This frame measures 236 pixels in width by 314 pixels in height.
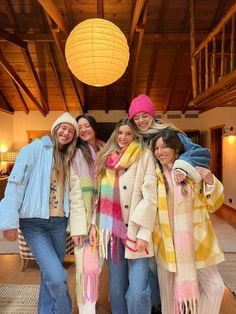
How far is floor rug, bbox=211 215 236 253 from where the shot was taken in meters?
4.01

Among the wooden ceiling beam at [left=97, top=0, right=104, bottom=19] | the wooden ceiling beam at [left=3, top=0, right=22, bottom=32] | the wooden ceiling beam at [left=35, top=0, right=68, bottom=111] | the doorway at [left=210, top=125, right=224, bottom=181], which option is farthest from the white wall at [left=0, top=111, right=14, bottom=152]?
the doorway at [left=210, top=125, right=224, bottom=181]

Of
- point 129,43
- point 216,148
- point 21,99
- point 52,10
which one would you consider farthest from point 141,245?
point 21,99

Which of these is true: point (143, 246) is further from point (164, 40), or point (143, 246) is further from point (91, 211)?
point (164, 40)

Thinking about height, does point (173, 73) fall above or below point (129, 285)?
above

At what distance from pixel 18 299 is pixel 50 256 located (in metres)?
1.20

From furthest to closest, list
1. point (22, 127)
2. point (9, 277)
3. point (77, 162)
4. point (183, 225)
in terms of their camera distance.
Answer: point (22, 127)
point (9, 277)
point (77, 162)
point (183, 225)

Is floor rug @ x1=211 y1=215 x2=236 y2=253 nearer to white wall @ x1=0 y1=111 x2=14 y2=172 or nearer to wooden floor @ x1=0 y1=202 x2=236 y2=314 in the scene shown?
wooden floor @ x1=0 y1=202 x2=236 y2=314

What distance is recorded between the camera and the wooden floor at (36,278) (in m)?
2.39

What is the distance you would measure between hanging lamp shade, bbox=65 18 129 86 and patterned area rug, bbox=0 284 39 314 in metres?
2.05

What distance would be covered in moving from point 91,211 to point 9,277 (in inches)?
72.2

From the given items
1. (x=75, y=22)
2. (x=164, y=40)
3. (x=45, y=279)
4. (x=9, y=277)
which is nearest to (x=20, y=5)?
(x=75, y=22)

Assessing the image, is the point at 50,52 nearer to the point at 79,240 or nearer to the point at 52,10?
the point at 52,10

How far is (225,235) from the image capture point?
15.0 feet

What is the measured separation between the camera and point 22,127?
8938 millimetres
